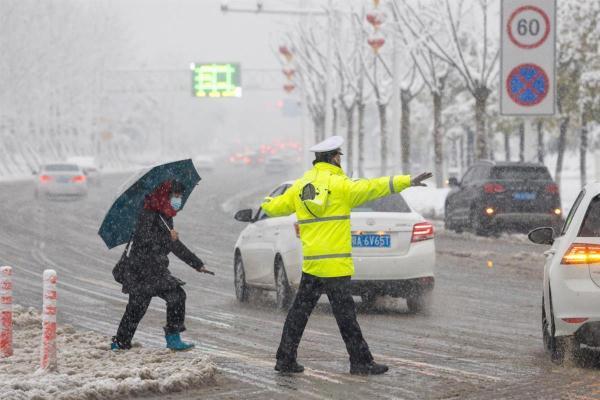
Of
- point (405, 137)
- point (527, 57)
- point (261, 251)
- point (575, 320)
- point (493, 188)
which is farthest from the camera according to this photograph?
point (405, 137)

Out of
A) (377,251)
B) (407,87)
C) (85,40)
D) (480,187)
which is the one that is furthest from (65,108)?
(377,251)

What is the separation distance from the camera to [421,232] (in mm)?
14711

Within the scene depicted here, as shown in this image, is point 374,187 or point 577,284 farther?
point 577,284

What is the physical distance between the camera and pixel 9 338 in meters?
10.7

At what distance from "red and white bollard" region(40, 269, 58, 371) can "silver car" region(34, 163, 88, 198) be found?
4188cm

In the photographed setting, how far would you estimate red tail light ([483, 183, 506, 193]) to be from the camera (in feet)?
93.8

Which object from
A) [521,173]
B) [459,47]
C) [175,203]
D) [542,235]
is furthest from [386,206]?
[459,47]

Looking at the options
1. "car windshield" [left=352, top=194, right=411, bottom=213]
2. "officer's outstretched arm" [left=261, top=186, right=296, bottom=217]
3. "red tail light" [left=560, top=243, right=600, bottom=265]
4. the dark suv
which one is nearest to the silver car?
the dark suv

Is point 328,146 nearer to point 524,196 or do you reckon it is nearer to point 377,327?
point 377,327

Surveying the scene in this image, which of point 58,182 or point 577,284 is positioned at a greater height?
point 577,284

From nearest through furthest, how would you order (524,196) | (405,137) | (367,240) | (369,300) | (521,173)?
(367,240) → (369,300) → (524,196) → (521,173) → (405,137)

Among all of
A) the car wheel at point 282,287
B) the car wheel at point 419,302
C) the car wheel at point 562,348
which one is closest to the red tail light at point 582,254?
the car wheel at point 562,348

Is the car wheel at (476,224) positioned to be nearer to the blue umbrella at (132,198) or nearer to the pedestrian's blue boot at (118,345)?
the blue umbrella at (132,198)

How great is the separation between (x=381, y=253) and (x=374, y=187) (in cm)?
485
